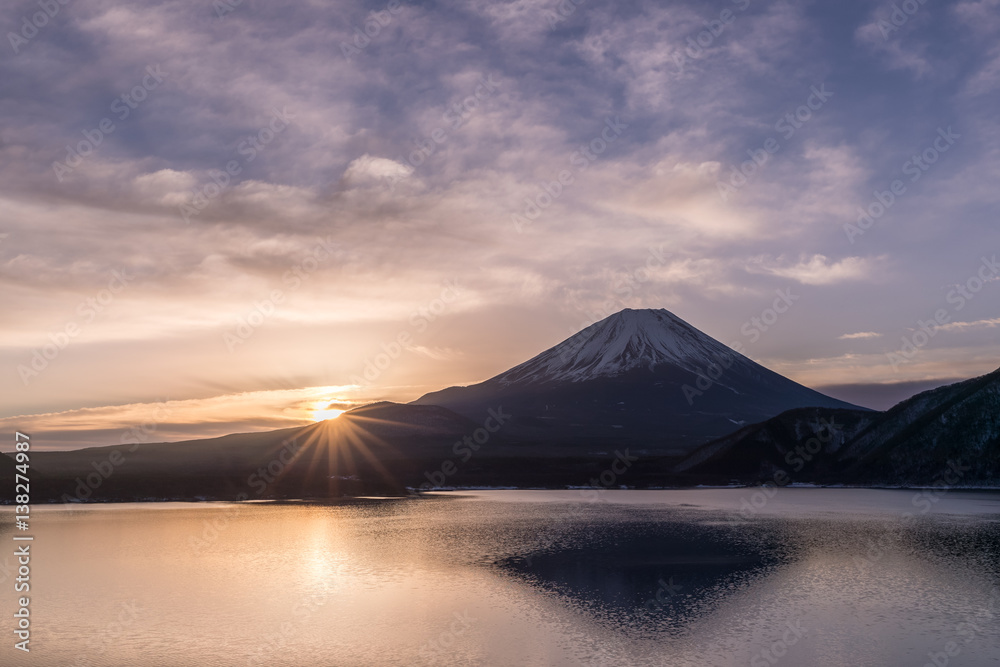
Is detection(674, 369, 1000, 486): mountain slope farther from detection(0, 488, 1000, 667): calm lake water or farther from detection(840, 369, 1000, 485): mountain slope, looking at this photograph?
detection(0, 488, 1000, 667): calm lake water

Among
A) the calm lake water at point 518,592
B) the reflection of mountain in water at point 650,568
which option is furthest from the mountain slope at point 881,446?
the reflection of mountain in water at point 650,568

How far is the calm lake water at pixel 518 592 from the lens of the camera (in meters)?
29.9

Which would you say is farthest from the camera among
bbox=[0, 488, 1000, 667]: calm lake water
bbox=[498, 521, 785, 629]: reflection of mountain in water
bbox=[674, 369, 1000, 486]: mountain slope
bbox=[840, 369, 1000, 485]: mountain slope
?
bbox=[674, 369, 1000, 486]: mountain slope

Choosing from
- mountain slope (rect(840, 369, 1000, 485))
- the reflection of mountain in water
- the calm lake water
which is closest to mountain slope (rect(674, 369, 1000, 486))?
mountain slope (rect(840, 369, 1000, 485))

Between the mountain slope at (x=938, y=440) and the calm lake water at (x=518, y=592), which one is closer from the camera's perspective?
the calm lake water at (x=518, y=592)

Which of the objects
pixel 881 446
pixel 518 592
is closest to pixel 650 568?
pixel 518 592

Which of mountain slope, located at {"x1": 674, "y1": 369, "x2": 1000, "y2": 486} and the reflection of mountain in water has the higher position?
mountain slope, located at {"x1": 674, "y1": 369, "x2": 1000, "y2": 486}

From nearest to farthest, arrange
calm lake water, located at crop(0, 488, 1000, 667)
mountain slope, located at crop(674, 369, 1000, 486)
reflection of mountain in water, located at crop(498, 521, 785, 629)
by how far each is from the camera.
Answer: calm lake water, located at crop(0, 488, 1000, 667) → reflection of mountain in water, located at crop(498, 521, 785, 629) → mountain slope, located at crop(674, 369, 1000, 486)

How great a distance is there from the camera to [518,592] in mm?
41531

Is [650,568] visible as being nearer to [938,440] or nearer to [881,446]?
[938,440]

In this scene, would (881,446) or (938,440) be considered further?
(881,446)

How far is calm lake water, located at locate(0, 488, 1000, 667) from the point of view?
29.9 m

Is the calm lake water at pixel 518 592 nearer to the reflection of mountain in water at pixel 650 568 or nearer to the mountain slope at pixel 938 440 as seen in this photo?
the reflection of mountain in water at pixel 650 568

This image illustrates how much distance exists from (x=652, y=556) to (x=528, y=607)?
63.3 feet
